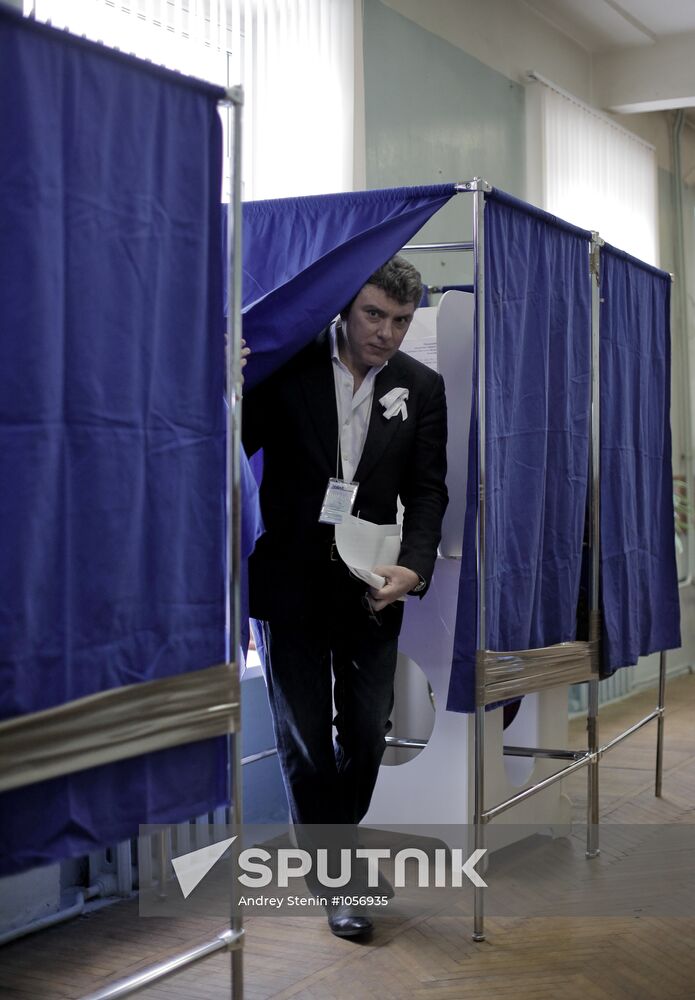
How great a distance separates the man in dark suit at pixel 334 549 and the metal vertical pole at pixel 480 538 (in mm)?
152

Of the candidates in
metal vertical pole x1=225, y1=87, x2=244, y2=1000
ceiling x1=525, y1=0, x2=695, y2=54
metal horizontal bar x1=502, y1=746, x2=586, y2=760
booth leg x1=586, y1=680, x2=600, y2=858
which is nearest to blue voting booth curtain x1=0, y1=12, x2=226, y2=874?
metal vertical pole x1=225, y1=87, x2=244, y2=1000

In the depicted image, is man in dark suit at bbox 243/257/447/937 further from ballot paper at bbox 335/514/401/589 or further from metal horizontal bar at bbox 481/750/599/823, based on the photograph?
metal horizontal bar at bbox 481/750/599/823

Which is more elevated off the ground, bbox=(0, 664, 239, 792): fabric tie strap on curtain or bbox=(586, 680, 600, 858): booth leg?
bbox=(0, 664, 239, 792): fabric tie strap on curtain

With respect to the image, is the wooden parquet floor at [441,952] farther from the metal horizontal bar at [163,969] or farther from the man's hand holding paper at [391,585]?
the man's hand holding paper at [391,585]

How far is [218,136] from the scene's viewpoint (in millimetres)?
2125

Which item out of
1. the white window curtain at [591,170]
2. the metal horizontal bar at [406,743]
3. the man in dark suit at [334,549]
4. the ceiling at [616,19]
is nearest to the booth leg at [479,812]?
the man in dark suit at [334,549]

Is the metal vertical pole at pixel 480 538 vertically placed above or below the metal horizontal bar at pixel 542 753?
above

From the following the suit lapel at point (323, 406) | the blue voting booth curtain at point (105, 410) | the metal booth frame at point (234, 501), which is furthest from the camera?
the suit lapel at point (323, 406)

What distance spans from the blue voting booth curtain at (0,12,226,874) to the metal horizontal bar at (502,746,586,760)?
164 centimetres

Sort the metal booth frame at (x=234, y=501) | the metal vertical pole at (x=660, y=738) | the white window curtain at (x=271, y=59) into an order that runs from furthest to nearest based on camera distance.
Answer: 1. the metal vertical pole at (x=660, y=738)
2. the white window curtain at (x=271, y=59)
3. the metal booth frame at (x=234, y=501)

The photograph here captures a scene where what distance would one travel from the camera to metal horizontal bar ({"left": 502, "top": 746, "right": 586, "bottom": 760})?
3.55 meters

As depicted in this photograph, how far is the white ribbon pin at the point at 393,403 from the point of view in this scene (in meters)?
3.01

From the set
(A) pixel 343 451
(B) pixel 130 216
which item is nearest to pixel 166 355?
(B) pixel 130 216

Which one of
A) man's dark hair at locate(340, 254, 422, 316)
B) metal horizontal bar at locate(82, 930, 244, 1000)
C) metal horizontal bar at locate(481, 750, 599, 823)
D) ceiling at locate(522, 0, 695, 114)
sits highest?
ceiling at locate(522, 0, 695, 114)
